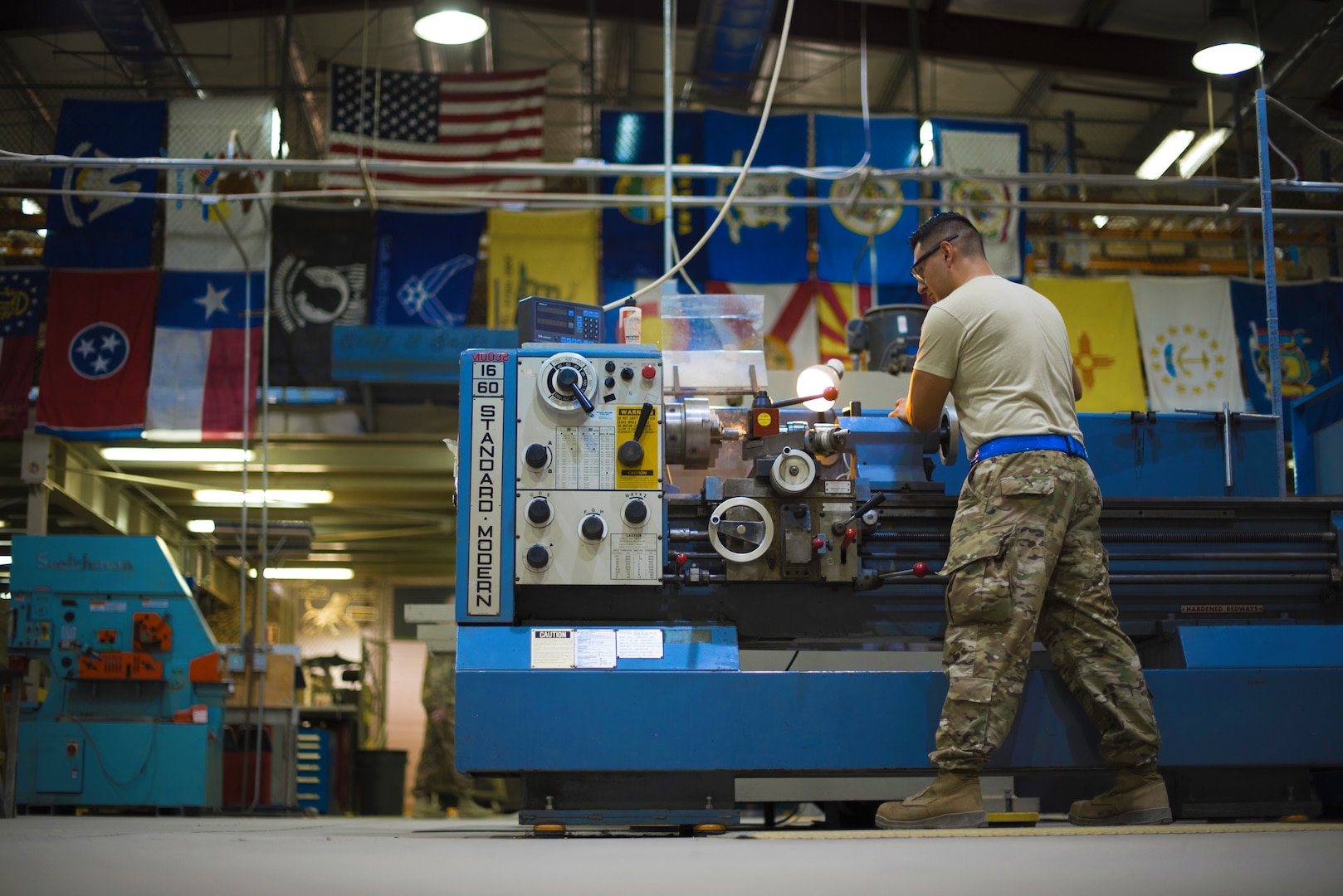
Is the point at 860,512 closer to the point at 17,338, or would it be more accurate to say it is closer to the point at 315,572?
the point at 17,338

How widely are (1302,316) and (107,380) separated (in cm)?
947

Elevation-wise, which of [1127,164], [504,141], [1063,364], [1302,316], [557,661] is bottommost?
[557,661]

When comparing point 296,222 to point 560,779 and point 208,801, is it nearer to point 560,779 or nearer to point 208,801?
point 208,801

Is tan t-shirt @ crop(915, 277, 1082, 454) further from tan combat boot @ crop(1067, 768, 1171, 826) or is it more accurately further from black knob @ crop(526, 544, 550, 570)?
black knob @ crop(526, 544, 550, 570)

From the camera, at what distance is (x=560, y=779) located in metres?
3.25

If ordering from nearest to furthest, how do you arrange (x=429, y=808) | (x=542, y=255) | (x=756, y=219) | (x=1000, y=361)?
(x=1000, y=361), (x=429, y=808), (x=542, y=255), (x=756, y=219)

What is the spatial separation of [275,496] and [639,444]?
8559 mm

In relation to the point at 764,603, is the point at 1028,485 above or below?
above

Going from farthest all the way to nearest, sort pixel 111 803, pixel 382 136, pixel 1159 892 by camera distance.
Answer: pixel 382 136 → pixel 111 803 → pixel 1159 892

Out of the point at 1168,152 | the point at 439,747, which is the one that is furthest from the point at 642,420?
the point at 1168,152

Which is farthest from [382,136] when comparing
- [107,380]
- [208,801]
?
[208,801]

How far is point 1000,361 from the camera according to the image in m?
3.17

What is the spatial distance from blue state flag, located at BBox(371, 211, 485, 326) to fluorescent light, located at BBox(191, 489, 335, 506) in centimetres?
232

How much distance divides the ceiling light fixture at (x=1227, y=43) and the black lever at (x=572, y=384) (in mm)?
5999
